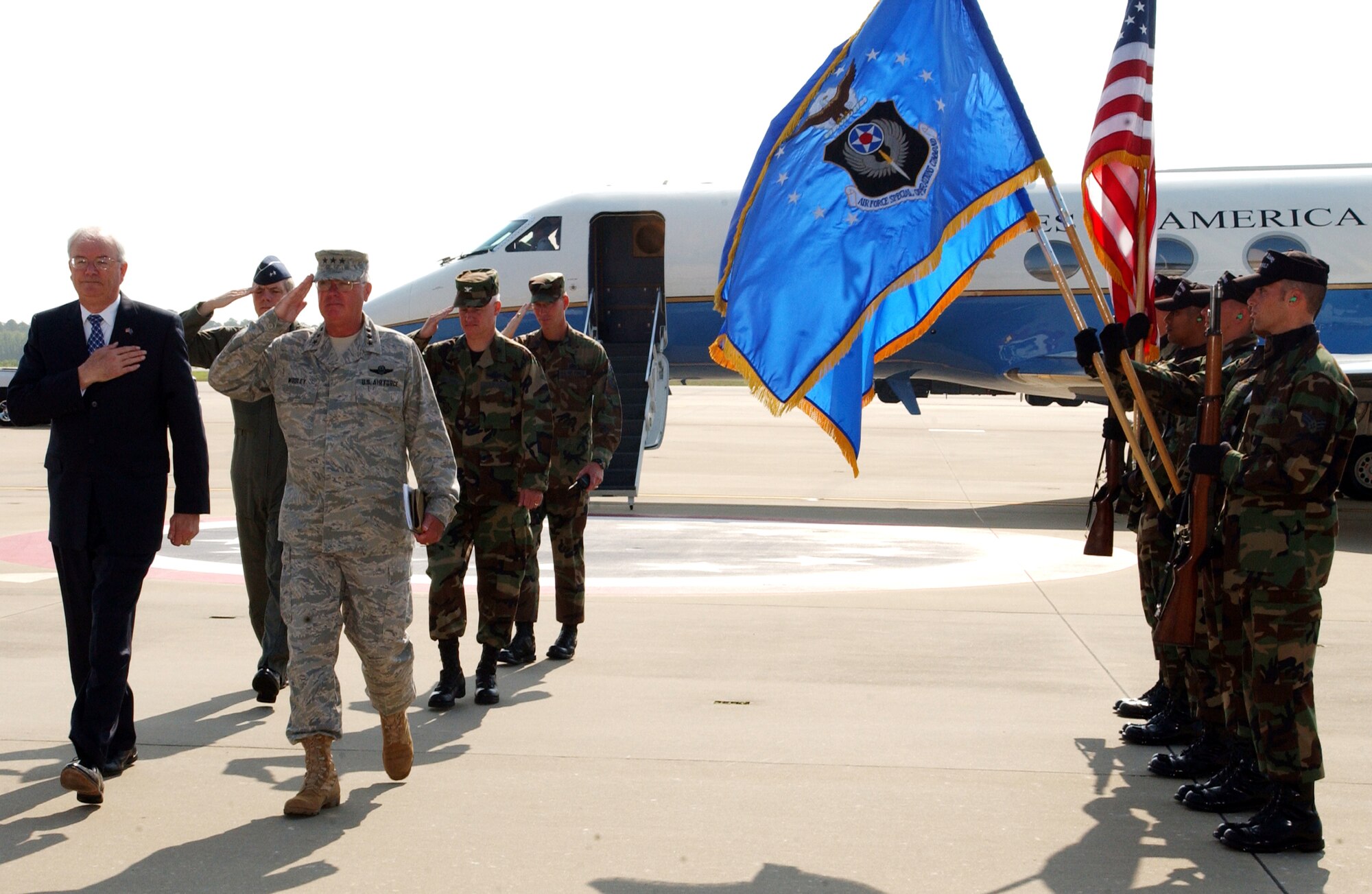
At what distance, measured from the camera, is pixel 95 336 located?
5102 millimetres

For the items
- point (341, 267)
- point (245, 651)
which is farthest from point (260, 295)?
point (245, 651)

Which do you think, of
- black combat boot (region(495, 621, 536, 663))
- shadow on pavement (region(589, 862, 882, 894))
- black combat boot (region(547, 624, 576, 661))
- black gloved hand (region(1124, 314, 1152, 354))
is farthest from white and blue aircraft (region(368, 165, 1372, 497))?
shadow on pavement (region(589, 862, 882, 894))

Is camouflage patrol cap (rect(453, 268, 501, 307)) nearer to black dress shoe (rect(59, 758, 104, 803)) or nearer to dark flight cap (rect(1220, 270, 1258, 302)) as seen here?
black dress shoe (rect(59, 758, 104, 803))

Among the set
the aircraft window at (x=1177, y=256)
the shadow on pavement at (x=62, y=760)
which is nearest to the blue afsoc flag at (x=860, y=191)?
the shadow on pavement at (x=62, y=760)

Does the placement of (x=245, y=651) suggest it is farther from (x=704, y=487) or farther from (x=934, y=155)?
(x=704, y=487)

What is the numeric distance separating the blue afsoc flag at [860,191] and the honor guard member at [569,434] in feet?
6.67

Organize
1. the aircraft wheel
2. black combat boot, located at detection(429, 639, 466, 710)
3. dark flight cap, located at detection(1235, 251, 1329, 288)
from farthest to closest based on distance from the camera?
the aircraft wheel
black combat boot, located at detection(429, 639, 466, 710)
dark flight cap, located at detection(1235, 251, 1329, 288)

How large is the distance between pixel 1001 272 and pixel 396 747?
12.7 meters

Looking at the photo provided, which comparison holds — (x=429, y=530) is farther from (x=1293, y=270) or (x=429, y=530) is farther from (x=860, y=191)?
(x=1293, y=270)

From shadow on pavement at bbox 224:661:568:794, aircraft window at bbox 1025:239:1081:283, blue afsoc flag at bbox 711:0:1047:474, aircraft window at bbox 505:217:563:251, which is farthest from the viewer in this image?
aircraft window at bbox 505:217:563:251

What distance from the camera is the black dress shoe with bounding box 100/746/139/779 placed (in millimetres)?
5129

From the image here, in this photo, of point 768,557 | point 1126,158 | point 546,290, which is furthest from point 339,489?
point 768,557

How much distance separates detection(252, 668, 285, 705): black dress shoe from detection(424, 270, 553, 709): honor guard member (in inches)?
29.3

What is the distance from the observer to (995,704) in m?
6.41
